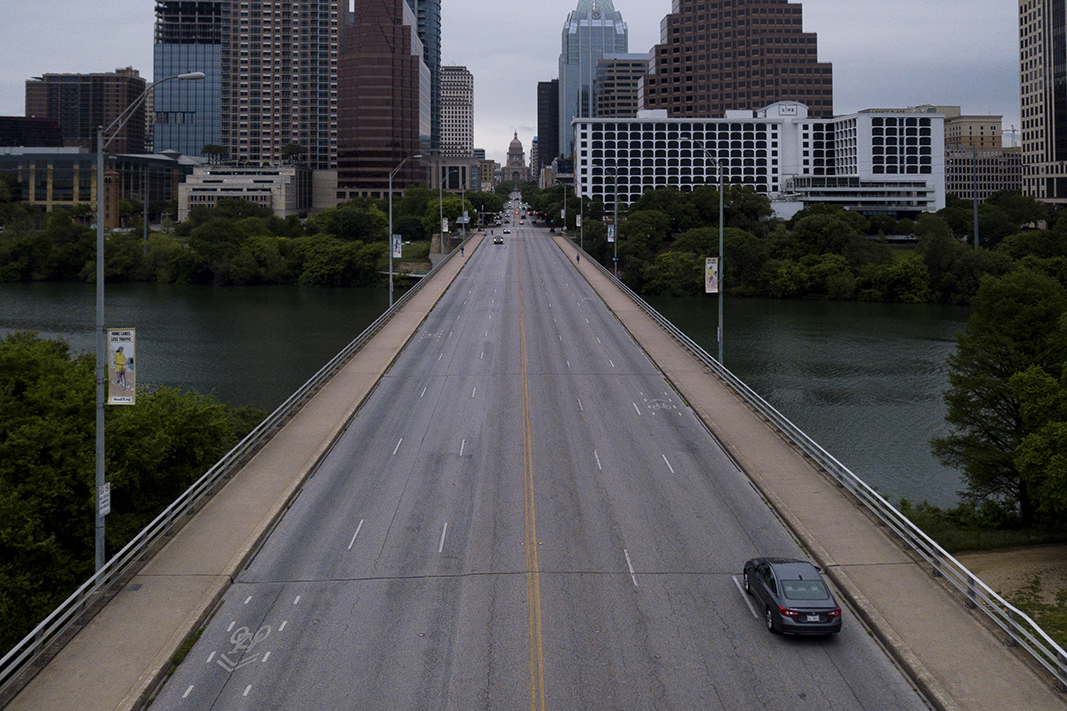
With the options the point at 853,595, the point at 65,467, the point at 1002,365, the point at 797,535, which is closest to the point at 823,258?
the point at 1002,365

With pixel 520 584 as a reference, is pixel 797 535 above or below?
above


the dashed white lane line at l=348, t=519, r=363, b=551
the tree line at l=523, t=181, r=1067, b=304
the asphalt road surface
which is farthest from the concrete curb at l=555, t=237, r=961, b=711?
the tree line at l=523, t=181, r=1067, b=304

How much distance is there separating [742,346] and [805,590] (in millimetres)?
64309

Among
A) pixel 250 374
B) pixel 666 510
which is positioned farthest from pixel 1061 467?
pixel 250 374

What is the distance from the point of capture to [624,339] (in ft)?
194

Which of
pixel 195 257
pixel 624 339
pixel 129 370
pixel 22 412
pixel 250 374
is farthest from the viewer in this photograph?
pixel 195 257

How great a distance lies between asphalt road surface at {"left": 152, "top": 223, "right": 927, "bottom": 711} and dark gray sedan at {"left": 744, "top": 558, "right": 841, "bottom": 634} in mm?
454

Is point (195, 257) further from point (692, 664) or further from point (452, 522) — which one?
point (692, 664)

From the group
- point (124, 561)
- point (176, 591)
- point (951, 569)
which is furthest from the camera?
point (124, 561)

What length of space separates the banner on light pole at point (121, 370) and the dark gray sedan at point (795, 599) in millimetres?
15043

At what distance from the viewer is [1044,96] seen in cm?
18150

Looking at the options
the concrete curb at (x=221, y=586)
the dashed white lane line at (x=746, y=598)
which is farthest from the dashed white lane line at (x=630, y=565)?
the concrete curb at (x=221, y=586)

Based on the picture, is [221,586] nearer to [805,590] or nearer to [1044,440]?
[805,590]

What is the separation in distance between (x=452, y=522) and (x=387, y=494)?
3.38 metres
